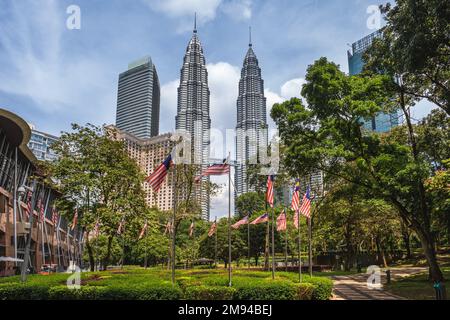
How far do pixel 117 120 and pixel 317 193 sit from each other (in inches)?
3116

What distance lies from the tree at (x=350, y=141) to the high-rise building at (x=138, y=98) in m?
88.1

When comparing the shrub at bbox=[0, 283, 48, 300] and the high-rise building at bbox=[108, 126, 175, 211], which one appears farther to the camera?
the high-rise building at bbox=[108, 126, 175, 211]

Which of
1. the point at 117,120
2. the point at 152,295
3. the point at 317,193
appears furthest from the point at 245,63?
the point at 152,295

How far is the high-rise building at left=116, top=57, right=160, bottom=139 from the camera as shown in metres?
109

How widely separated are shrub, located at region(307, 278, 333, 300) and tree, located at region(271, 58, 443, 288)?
263 inches

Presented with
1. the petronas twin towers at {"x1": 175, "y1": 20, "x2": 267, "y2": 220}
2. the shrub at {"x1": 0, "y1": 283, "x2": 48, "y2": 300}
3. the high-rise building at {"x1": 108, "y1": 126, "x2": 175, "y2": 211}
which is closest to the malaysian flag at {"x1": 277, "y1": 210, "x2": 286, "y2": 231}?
the high-rise building at {"x1": 108, "y1": 126, "x2": 175, "y2": 211}

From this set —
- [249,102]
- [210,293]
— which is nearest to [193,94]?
[249,102]

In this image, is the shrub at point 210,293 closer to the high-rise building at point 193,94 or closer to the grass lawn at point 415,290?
the grass lawn at point 415,290

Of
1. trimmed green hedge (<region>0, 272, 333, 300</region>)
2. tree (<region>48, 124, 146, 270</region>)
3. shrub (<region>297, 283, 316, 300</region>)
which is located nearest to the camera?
trimmed green hedge (<region>0, 272, 333, 300</region>)

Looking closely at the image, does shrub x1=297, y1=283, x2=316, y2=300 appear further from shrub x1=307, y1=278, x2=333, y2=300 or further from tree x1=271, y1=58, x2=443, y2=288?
tree x1=271, y1=58, x2=443, y2=288

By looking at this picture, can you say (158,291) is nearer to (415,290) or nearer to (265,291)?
(265,291)

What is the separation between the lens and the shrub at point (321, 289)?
18609mm
